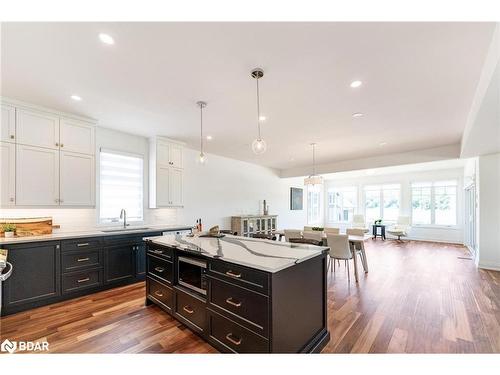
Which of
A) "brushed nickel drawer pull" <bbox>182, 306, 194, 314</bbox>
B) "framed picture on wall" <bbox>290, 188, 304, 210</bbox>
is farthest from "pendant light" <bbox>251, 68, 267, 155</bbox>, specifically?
"framed picture on wall" <bbox>290, 188, 304, 210</bbox>

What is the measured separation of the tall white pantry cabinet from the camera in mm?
2889

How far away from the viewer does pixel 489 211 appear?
15.2ft

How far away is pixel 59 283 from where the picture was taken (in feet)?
10.1

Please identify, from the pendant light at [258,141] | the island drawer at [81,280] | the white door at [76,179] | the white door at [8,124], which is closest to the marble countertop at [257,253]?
the pendant light at [258,141]

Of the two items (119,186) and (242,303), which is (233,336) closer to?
(242,303)

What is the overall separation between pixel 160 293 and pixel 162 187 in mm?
2242

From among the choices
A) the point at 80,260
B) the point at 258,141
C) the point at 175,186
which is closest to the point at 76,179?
the point at 80,260

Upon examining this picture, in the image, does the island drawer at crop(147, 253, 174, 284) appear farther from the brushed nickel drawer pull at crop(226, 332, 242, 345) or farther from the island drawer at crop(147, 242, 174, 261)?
the brushed nickel drawer pull at crop(226, 332, 242, 345)

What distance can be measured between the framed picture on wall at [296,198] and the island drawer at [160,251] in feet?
22.2

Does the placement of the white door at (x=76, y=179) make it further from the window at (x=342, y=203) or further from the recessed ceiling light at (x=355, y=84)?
the window at (x=342, y=203)

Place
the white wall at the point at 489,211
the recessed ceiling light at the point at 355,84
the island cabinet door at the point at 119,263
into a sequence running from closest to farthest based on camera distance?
the recessed ceiling light at the point at 355,84 → the island cabinet door at the point at 119,263 → the white wall at the point at 489,211

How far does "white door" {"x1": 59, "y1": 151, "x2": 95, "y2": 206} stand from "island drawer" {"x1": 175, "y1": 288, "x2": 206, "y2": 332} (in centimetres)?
225

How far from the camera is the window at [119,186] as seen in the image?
4.05m
